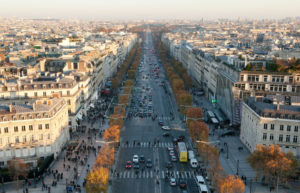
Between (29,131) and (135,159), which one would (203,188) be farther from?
(29,131)

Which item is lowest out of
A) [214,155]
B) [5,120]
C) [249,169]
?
[249,169]

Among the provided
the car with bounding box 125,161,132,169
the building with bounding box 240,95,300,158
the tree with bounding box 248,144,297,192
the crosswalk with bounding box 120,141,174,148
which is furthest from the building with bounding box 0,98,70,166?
the building with bounding box 240,95,300,158

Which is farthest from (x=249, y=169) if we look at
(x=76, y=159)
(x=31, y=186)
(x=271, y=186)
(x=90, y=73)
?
(x=90, y=73)

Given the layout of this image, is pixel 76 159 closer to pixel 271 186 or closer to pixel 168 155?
pixel 168 155

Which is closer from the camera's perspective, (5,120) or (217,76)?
(5,120)

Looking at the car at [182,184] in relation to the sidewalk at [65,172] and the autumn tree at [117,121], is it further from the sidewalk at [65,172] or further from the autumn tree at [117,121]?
the autumn tree at [117,121]

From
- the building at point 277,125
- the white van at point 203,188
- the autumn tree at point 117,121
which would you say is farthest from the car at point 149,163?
the building at point 277,125

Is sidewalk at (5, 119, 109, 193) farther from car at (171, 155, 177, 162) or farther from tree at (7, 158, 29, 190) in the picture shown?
car at (171, 155, 177, 162)

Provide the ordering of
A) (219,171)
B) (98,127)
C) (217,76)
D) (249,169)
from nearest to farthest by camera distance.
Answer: (219,171)
(249,169)
(98,127)
(217,76)

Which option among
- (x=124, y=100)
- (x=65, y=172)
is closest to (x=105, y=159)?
(x=65, y=172)
